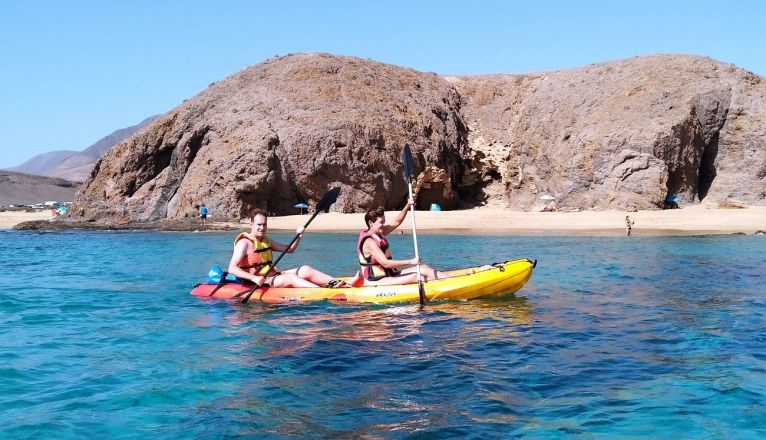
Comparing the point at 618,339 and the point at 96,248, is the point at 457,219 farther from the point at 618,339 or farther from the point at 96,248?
the point at 618,339

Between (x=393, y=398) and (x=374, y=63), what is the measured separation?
40.3 m

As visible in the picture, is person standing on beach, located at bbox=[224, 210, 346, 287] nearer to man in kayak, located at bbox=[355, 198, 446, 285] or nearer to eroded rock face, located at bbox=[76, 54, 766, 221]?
man in kayak, located at bbox=[355, 198, 446, 285]

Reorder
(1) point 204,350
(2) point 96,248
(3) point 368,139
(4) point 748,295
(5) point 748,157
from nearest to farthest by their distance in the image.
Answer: (1) point 204,350 → (4) point 748,295 → (2) point 96,248 → (5) point 748,157 → (3) point 368,139

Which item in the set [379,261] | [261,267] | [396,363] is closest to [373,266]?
[379,261]

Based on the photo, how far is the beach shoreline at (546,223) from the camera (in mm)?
25891

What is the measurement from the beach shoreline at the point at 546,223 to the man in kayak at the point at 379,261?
51.5 ft

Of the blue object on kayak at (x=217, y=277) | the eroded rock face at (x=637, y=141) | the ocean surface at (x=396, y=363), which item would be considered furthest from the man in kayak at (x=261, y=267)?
the eroded rock face at (x=637, y=141)

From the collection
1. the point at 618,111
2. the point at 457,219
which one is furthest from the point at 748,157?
the point at 457,219

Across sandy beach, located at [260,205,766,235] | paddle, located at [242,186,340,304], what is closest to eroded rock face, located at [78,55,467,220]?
sandy beach, located at [260,205,766,235]

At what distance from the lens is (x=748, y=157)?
34219 millimetres

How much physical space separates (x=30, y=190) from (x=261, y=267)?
250 feet

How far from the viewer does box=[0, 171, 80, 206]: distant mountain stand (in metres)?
74.7

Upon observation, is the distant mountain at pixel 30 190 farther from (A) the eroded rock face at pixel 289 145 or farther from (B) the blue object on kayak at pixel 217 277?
(B) the blue object on kayak at pixel 217 277

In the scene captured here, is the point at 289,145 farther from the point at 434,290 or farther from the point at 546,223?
the point at 434,290
